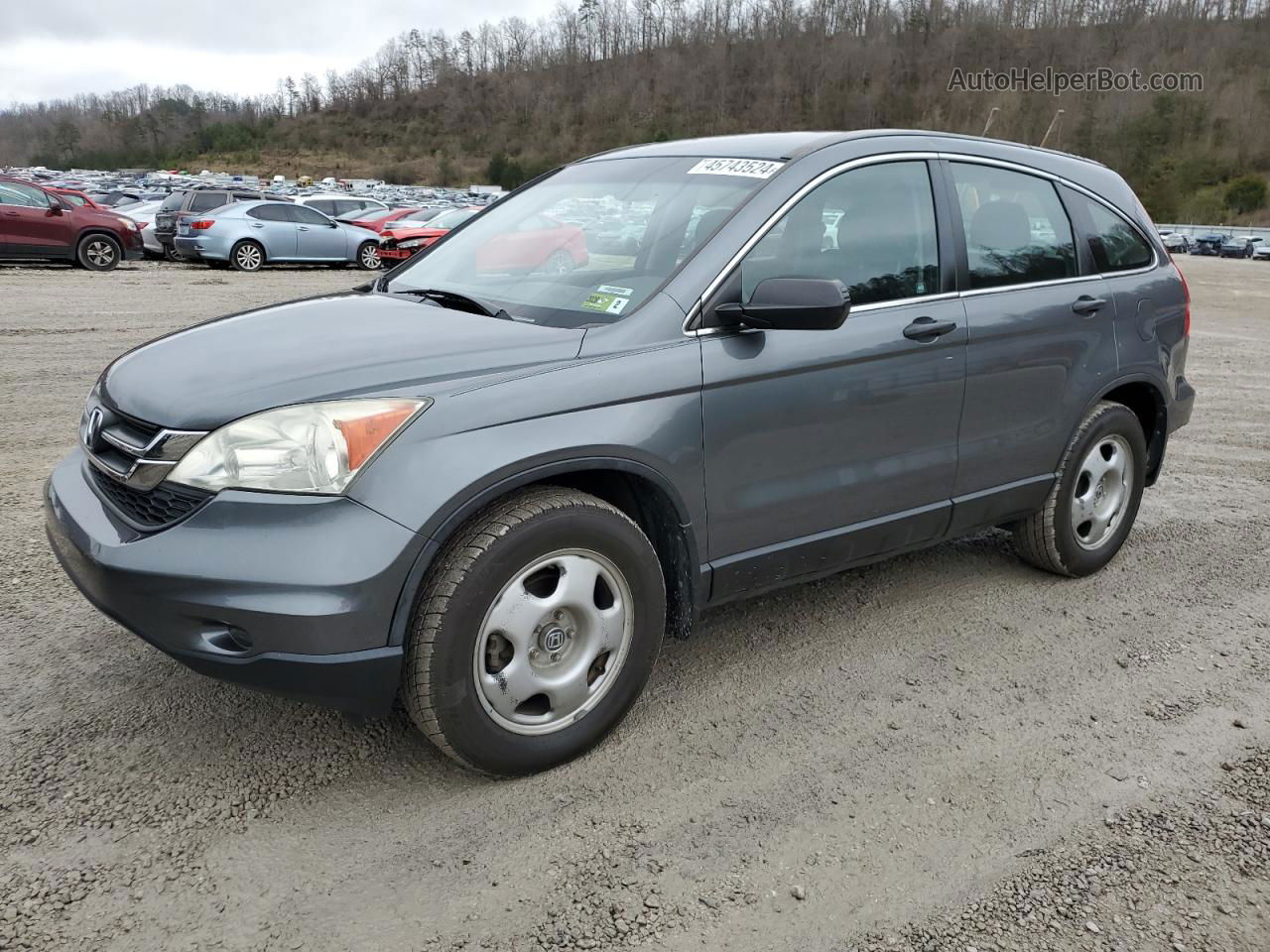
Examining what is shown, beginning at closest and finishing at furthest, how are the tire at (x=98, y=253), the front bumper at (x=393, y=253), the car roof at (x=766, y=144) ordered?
the car roof at (x=766, y=144)
the tire at (x=98, y=253)
the front bumper at (x=393, y=253)

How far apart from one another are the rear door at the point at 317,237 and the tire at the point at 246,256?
0.74 m

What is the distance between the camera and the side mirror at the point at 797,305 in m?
2.95

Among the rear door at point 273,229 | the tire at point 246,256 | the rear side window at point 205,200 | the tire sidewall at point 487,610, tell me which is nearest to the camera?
the tire sidewall at point 487,610

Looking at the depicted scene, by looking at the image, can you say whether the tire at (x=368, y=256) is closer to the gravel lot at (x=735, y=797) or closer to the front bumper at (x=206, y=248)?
the front bumper at (x=206, y=248)

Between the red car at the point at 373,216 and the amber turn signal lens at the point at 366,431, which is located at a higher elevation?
the amber turn signal lens at the point at 366,431

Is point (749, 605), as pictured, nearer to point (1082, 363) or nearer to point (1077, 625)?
point (1077, 625)

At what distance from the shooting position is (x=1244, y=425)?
7.87m

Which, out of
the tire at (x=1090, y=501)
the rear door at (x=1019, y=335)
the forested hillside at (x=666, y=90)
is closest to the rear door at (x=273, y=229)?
the rear door at (x=1019, y=335)

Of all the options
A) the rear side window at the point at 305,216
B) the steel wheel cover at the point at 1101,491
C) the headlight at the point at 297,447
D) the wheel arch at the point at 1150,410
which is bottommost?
the steel wheel cover at the point at 1101,491

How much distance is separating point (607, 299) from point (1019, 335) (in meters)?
1.75

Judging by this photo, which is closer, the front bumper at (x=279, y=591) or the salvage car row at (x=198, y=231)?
the front bumper at (x=279, y=591)

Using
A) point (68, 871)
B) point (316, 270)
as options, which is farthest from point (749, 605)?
point (316, 270)

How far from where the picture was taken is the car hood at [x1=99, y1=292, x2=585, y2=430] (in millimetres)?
2623

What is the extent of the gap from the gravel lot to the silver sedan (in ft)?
54.2
